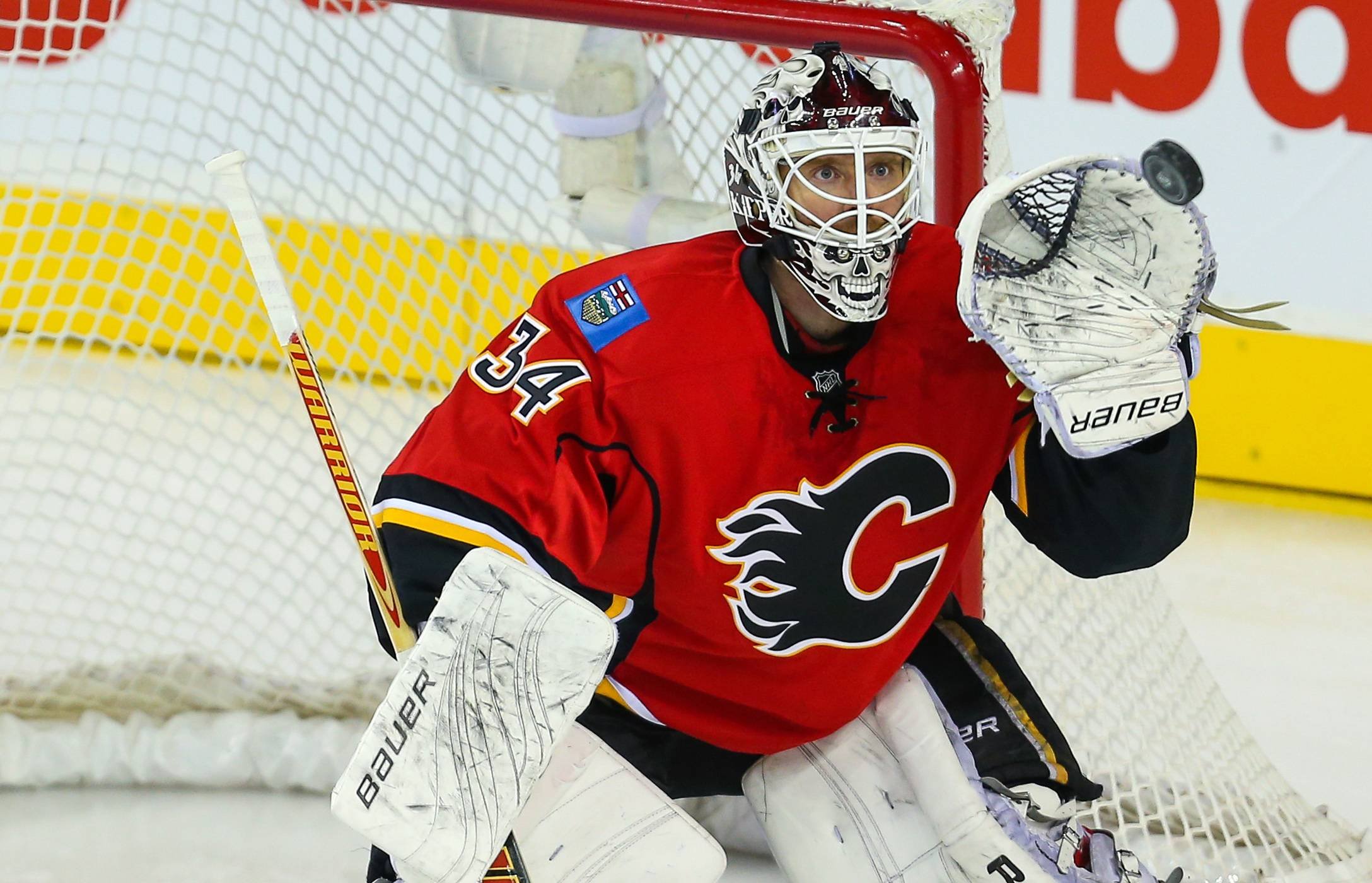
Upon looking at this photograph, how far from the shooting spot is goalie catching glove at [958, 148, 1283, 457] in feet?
4.39

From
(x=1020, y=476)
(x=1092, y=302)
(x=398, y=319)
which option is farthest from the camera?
(x=398, y=319)

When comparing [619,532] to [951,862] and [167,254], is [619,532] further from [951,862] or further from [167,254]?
[167,254]

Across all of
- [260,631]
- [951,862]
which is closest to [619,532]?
[951,862]

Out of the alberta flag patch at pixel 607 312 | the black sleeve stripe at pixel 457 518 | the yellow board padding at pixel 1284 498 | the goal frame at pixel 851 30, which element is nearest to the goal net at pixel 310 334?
the goal frame at pixel 851 30

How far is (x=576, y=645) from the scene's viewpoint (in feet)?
4.20

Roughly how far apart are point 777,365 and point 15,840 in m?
1.34

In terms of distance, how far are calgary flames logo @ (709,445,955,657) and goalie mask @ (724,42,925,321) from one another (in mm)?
Answer: 183

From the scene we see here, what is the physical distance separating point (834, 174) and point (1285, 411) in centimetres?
223

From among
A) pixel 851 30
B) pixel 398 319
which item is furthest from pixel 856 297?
pixel 398 319

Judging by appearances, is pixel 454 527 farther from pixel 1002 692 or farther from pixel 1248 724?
pixel 1248 724

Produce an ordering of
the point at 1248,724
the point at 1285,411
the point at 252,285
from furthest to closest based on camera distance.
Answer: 1. the point at 252,285
2. the point at 1285,411
3. the point at 1248,724

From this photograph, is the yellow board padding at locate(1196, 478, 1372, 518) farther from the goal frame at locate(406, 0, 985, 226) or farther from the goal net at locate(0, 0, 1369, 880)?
the goal frame at locate(406, 0, 985, 226)

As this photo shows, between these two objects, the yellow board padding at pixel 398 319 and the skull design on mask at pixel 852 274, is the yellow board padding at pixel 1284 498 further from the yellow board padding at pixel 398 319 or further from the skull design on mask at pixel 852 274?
the skull design on mask at pixel 852 274

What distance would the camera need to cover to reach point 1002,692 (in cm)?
174
